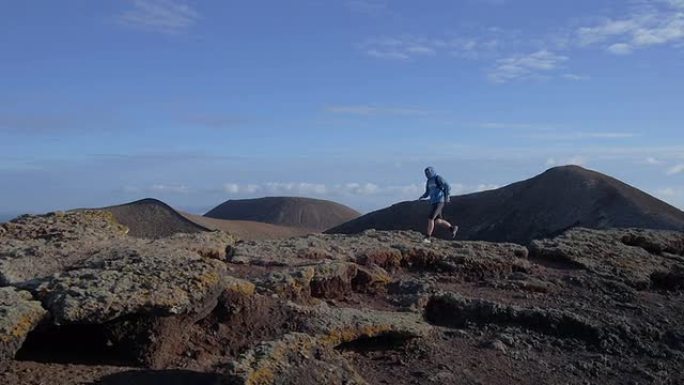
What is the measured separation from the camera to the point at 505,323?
776 centimetres

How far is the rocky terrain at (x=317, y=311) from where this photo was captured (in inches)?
225

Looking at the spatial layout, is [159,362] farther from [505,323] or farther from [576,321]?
[576,321]

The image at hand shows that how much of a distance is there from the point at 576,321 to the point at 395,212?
2477 centimetres

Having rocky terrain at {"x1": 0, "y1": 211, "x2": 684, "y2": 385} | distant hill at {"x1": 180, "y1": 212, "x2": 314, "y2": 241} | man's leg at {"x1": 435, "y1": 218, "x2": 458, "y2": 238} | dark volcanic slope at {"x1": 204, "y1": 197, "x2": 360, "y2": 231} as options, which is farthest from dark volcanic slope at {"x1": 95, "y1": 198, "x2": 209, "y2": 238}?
rocky terrain at {"x1": 0, "y1": 211, "x2": 684, "y2": 385}

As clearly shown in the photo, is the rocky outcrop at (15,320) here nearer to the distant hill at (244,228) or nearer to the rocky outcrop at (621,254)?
the rocky outcrop at (621,254)

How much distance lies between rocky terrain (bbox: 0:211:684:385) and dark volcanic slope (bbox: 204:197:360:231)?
31.0 metres

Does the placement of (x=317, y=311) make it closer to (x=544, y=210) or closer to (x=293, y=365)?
(x=293, y=365)

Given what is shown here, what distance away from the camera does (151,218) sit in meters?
25.2

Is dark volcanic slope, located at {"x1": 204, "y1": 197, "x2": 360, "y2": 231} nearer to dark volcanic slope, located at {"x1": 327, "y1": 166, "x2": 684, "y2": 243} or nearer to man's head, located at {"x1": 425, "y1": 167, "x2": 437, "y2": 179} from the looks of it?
dark volcanic slope, located at {"x1": 327, "y1": 166, "x2": 684, "y2": 243}

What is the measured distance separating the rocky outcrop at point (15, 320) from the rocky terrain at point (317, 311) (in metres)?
0.01

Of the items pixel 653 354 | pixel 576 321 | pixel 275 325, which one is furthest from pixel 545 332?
pixel 275 325

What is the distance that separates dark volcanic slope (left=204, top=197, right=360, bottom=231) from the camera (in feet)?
136

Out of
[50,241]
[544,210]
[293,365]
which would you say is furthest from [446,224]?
[544,210]

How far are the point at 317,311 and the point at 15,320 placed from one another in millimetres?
2482
